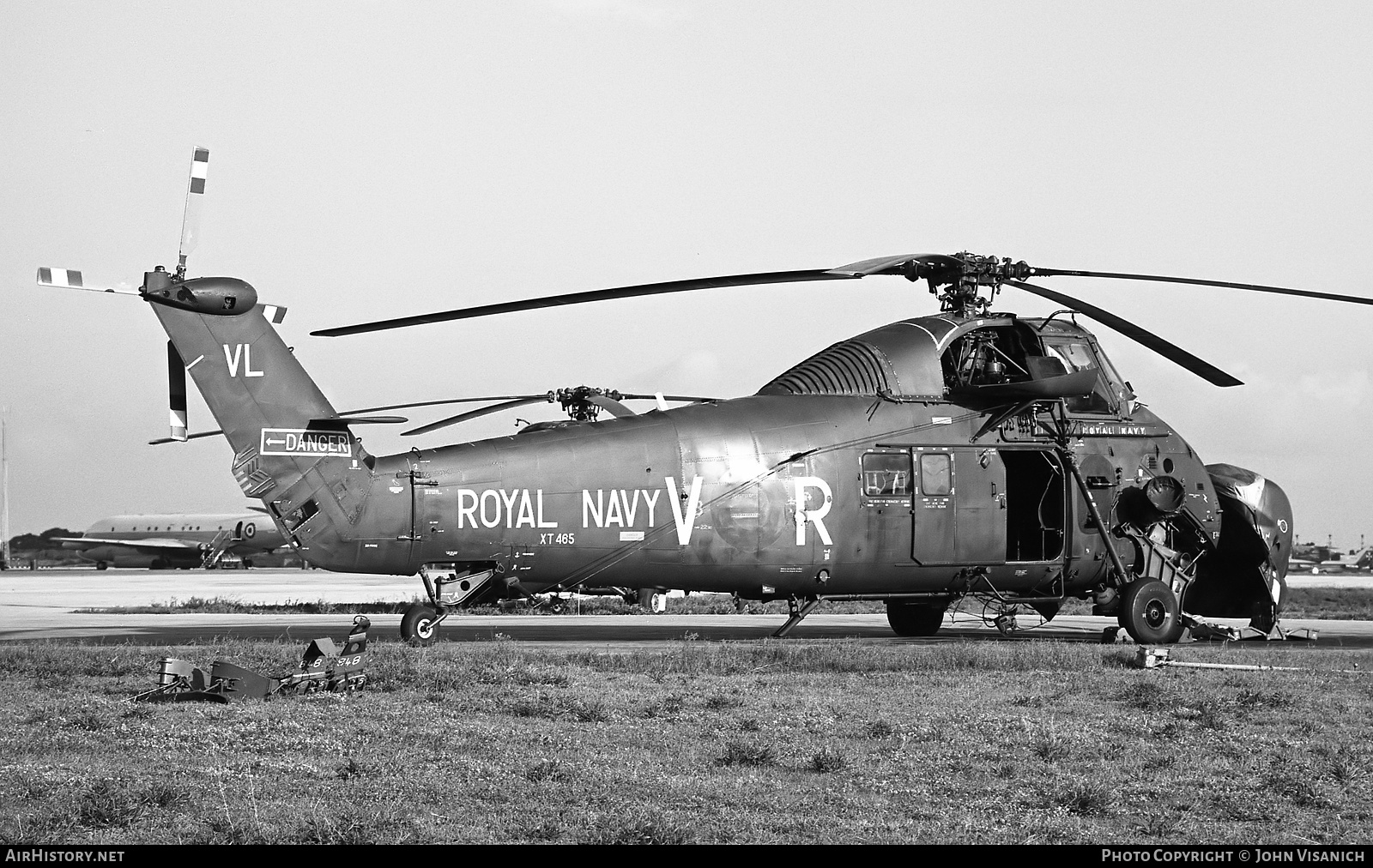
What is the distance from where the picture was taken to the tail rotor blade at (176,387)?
49.0 feet

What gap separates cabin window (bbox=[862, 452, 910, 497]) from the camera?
18.5 meters

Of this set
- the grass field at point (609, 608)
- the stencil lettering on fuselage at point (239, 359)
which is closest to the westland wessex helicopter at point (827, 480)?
the stencil lettering on fuselage at point (239, 359)

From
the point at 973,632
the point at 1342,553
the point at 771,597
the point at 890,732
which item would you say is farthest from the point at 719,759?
the point at 1342,553

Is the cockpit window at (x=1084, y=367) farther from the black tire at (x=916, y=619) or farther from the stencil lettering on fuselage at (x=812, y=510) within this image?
the black tire at (x=916, y=619)

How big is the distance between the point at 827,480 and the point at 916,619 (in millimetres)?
4873

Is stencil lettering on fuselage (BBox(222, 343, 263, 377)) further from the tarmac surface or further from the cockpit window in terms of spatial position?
the cockpit window

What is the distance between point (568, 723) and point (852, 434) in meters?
8.55

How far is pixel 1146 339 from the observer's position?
18.2 m

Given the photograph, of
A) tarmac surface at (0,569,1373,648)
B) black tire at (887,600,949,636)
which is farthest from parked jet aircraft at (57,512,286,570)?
black tire at (887,600,949,636)

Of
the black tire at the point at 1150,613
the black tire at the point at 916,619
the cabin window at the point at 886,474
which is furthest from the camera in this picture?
the black tire at the point at 916,619

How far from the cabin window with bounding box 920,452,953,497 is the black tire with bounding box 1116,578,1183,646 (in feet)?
10.6

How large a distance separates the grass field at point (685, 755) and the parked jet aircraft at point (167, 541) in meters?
67.0

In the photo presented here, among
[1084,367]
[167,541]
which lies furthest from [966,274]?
[167,541]

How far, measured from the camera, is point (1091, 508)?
1905 centimetres
